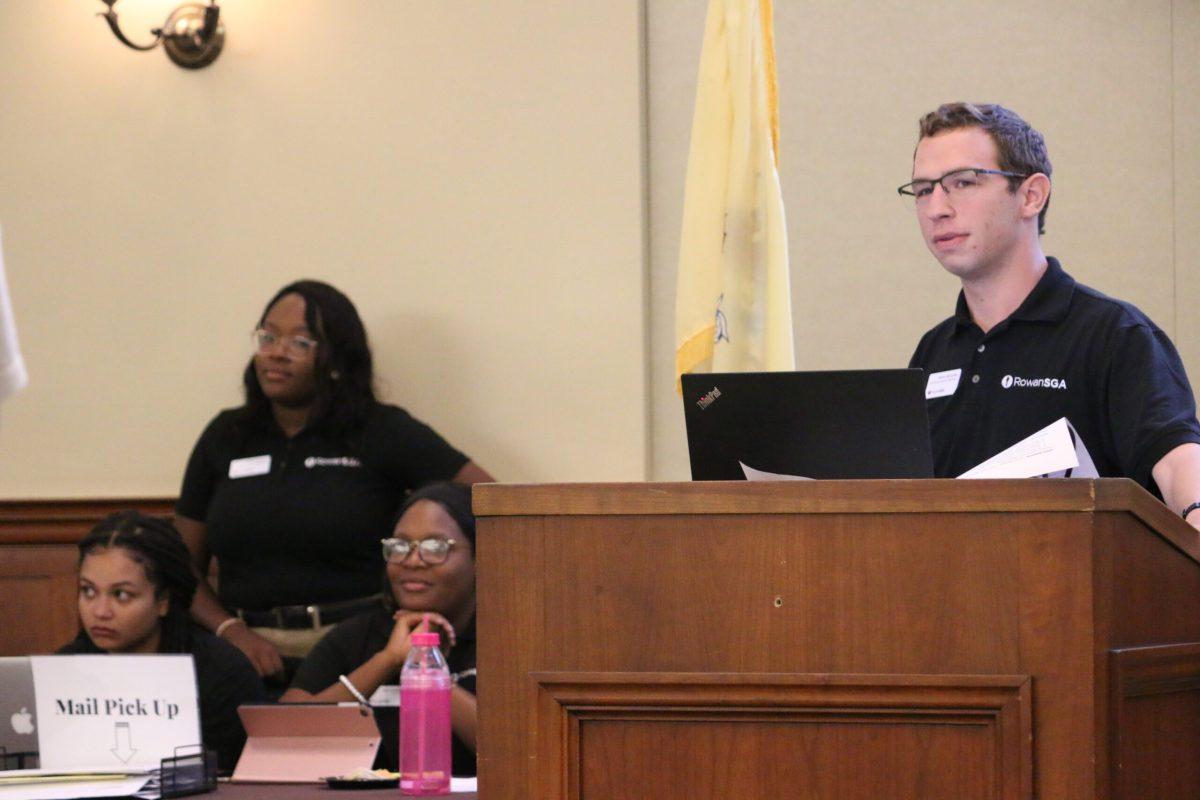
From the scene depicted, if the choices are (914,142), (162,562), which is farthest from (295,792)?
(914,142)

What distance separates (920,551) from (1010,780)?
0.23 meters

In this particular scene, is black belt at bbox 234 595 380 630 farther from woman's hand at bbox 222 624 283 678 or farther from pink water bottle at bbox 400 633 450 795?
pink water bottle at bbox 400 633 450 795

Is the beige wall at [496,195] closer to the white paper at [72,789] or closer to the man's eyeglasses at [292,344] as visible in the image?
the man's eyeglasses at [292,344]

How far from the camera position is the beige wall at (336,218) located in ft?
14.7

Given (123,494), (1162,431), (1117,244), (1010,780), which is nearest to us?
(1010,780)

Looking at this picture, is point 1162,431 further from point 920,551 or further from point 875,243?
point 875,243

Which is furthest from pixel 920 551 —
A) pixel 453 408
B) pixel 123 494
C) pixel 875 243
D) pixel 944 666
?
pixel 123 494

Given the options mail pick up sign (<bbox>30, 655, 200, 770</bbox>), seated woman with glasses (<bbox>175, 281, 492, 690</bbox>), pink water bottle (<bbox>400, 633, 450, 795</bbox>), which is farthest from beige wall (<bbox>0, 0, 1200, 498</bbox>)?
mail pick up sign (<bbox>30, 655, 200, 770</bbox>)

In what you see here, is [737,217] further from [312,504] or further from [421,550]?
[312,504]

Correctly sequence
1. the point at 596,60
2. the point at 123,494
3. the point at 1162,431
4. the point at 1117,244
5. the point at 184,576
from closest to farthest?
the point at 1162,431
the point at 184,576
the point at 1117,244
the point at 596,60
the point at 123,494

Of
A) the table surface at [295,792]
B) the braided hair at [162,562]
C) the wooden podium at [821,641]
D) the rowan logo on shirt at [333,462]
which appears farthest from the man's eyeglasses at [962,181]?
the rowan logo on shirt at [333,462]

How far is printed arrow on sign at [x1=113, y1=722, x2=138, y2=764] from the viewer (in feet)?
8.63

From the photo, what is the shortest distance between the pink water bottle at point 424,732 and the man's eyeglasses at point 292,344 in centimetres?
179

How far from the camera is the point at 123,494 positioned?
4.77 m
